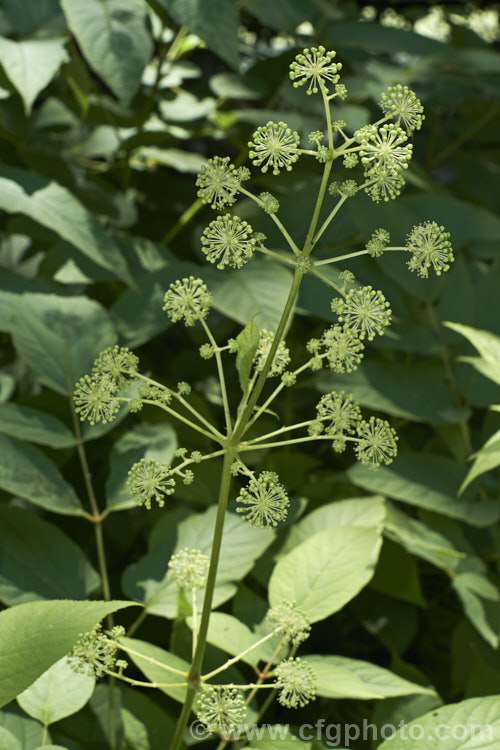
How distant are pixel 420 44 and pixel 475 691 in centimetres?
141

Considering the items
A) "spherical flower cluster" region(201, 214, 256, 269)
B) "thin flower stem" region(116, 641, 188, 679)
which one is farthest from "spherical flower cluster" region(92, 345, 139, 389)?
"thin flower stem" region(116, 641, 188, 679)

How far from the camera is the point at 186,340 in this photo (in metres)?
1.44

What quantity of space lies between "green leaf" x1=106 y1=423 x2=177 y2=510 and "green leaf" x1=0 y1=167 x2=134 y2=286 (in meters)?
0.25

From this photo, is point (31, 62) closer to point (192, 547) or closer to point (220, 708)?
point (192, 547)

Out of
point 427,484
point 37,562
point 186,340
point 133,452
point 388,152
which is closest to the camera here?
point 388,152

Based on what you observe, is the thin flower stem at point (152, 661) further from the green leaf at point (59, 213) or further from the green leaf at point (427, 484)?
the green leaf at point (59, 213)

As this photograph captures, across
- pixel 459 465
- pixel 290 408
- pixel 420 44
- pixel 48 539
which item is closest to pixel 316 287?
pixel 290 408

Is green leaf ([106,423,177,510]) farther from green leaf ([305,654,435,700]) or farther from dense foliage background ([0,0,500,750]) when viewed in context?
green leaf ([305,654,435,700])

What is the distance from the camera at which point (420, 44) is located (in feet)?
5.54

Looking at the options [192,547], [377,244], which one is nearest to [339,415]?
[377,244]

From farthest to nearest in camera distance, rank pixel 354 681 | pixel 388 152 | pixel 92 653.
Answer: pixel 354 681, pixel 92 653, pixel 388 152

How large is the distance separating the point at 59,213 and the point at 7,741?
29.0 inches

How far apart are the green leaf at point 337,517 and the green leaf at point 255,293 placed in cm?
27

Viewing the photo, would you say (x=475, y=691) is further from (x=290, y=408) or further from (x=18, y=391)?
(x=18, y=391)
